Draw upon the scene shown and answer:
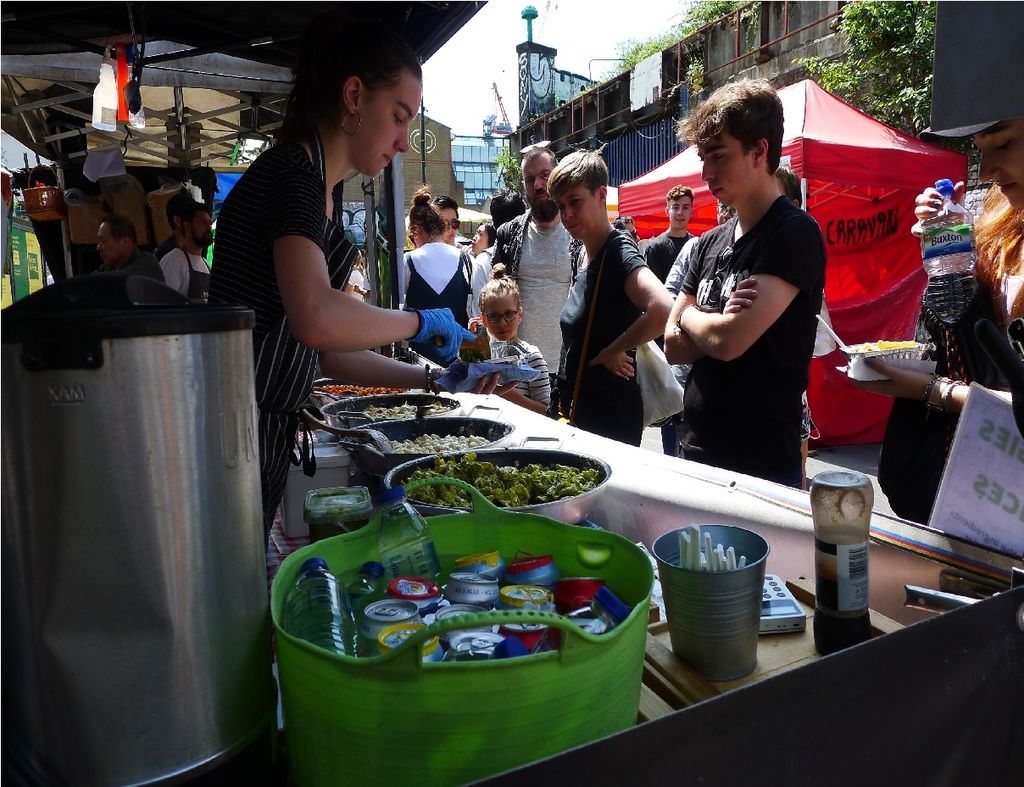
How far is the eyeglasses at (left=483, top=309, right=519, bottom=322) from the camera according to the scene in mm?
3697

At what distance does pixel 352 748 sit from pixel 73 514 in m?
0.35

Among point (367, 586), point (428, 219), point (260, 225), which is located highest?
point (428, 219)

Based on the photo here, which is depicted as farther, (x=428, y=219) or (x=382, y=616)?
(x=428, y=219)

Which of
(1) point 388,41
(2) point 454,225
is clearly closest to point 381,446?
(1) point 388,41

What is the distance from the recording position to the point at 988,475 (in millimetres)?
1222

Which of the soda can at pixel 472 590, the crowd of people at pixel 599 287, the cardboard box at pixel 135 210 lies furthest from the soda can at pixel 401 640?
the cardboard box at pixel 135 210

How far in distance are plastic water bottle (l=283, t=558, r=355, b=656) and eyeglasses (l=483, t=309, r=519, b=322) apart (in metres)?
2.72

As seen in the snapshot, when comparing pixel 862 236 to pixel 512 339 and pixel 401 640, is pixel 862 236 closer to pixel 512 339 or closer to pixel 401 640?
pixel 512 339

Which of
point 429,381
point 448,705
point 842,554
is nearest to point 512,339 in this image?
point 429,381

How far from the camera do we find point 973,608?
0.95m

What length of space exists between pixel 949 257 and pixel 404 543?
139 cm

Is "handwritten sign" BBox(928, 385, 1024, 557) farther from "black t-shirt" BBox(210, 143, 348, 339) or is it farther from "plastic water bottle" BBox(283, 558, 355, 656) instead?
"black t-shirt" BBox(210, 143, 348, 339)

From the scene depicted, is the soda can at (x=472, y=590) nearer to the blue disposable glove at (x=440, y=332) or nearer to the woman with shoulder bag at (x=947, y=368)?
the blue disposable glove at (x=440, y=332)

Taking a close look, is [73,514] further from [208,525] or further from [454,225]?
[454,225]
